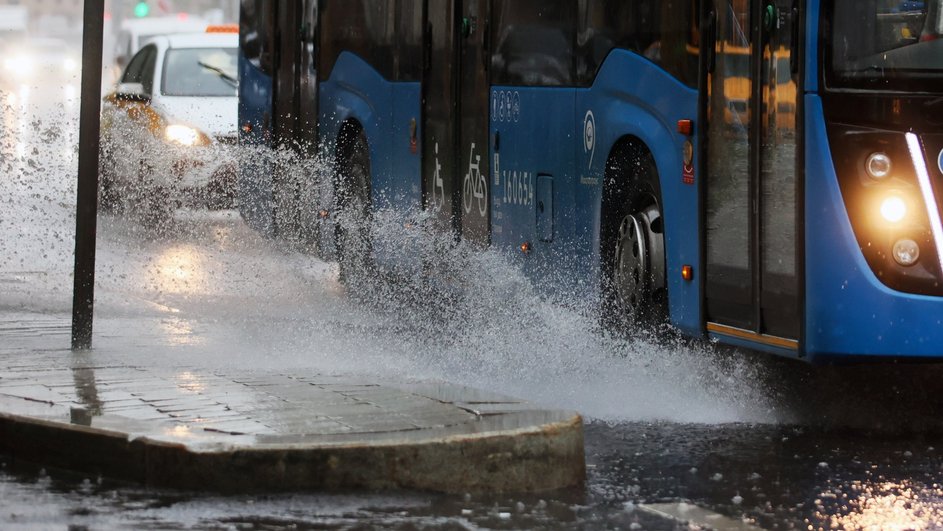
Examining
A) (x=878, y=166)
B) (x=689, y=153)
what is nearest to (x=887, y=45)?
(x=878, y=166)

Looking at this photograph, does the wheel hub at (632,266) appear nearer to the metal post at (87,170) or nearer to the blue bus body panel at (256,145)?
the metal post at (87,170)

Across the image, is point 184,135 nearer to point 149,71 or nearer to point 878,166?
point 149,71

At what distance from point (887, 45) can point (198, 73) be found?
44.9 ft

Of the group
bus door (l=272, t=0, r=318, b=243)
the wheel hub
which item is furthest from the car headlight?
the wheel hub

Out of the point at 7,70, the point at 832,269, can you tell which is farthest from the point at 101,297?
the point at 7,70

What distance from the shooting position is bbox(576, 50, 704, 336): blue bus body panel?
8.55 m

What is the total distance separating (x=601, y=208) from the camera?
9.65 m

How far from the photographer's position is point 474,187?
11.4 meters

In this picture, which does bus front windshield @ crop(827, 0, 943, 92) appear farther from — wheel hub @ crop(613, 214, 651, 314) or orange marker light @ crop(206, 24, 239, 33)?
orange marker light @ crop(206, 24, 239, 33)

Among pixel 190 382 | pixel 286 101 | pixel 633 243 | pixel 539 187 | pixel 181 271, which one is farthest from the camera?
pixel 286 101

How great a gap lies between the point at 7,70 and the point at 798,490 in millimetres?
65895

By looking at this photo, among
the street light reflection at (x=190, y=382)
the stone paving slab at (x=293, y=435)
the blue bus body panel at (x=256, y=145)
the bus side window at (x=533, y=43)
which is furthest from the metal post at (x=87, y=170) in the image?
the blue bus body panel at (x=256, y=145)

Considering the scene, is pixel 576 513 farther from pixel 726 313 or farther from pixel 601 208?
pixel 601 208

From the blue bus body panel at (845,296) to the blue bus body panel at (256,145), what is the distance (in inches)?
341
